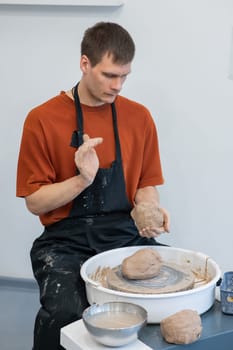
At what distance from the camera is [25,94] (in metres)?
2.39

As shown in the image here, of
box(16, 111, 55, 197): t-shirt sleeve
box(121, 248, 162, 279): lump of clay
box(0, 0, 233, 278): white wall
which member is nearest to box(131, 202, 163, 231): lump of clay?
box(121, 248, 162, 279): lump of clay

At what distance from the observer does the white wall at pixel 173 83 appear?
7.35 feet

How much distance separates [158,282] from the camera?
1.53 m

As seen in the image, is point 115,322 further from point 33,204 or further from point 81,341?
point 33,204

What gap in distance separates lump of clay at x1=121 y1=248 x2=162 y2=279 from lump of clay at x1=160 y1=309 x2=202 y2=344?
171mm

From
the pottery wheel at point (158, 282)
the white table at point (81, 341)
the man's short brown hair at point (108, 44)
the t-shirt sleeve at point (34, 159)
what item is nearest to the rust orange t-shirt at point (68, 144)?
the t-shirt sleeve at point (34, 159)

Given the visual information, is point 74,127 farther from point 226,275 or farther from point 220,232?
point 220,232

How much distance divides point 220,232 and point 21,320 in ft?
2.90

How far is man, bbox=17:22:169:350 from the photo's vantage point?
1.69 metres

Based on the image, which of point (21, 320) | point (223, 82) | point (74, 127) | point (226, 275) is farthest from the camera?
point (21, 320)

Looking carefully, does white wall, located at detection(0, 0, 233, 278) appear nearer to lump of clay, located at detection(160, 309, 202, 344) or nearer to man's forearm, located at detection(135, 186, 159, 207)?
man's forearm, located at detection(135, 186, 159, 207)

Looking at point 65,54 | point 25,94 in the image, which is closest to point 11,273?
point 25,94

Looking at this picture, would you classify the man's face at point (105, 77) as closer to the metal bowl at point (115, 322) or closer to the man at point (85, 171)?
the man at point (85, 171)

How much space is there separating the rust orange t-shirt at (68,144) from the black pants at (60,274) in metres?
0.07
